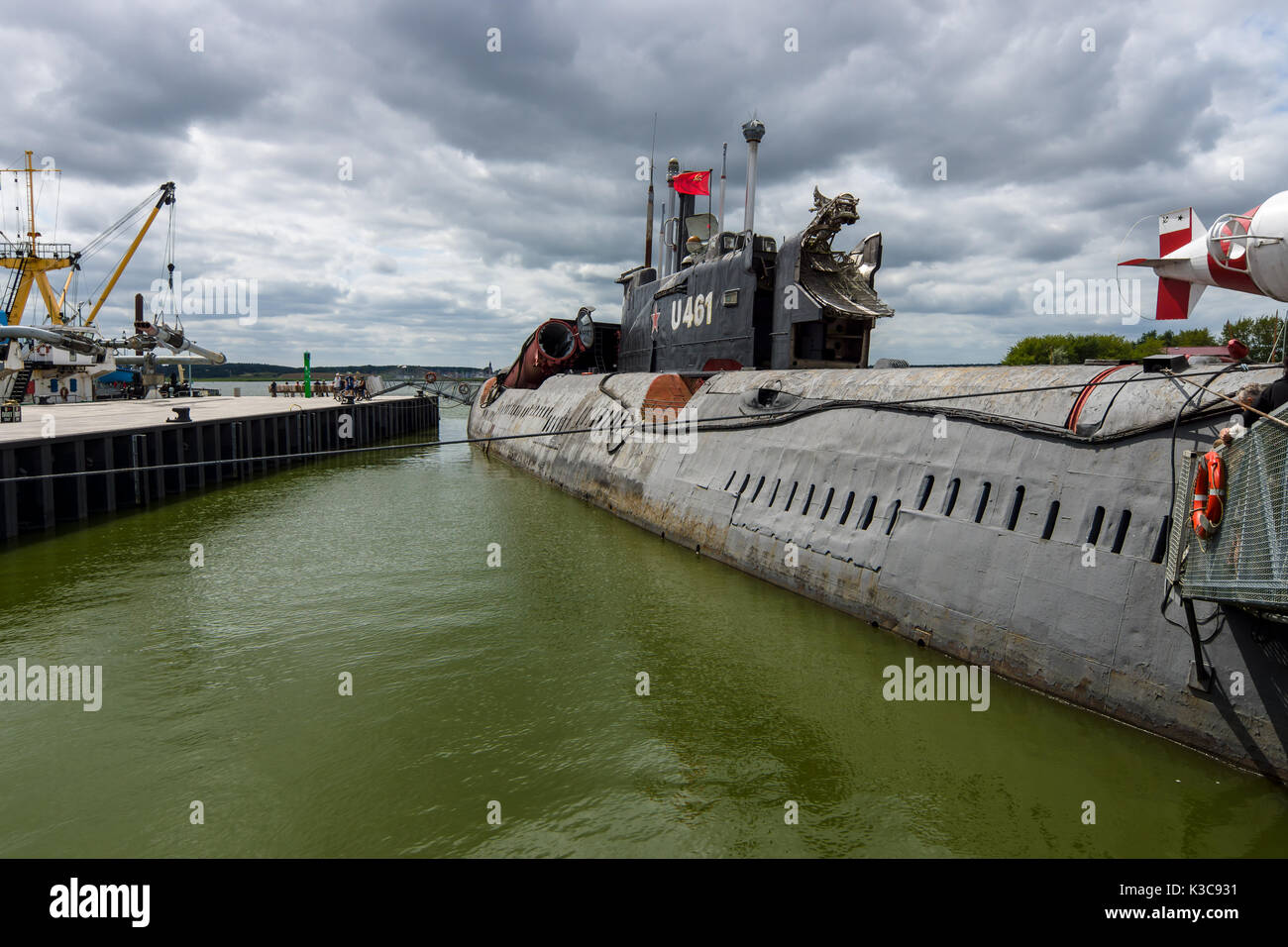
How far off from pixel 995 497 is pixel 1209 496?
3223 mm

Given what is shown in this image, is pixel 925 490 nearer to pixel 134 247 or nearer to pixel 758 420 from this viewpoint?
pixel 758 420

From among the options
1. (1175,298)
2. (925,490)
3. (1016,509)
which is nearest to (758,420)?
(925,490)

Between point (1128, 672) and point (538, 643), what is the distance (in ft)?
24.6

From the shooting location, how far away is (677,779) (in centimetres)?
744

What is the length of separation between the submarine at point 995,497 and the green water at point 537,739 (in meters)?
0.62

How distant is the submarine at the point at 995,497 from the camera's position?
668 centimetres

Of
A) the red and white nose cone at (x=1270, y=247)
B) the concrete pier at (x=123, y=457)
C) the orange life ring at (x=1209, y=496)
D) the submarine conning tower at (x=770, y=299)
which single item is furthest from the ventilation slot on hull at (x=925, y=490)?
the concrete pier at (x=123, y=457)

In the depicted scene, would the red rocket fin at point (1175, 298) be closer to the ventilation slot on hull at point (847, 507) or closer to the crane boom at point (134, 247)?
the ventilation slot on hull at point (847, 507)

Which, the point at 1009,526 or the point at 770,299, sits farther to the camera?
the point at 770,299

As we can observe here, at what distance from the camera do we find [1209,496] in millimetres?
6406

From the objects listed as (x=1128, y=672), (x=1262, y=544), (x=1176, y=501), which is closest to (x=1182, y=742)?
(x=1128, y=672)

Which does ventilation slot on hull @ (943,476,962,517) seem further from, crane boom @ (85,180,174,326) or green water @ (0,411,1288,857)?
crane boom @ (85,180,174,326)

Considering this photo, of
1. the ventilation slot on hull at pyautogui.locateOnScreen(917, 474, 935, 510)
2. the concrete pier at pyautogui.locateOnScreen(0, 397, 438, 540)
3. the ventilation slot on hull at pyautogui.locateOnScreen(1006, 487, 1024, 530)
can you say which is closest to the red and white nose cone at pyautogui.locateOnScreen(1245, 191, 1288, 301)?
the ventilation slot on hull at pyautogui.locateOnScreen(1006, 487, 1024, 530)
